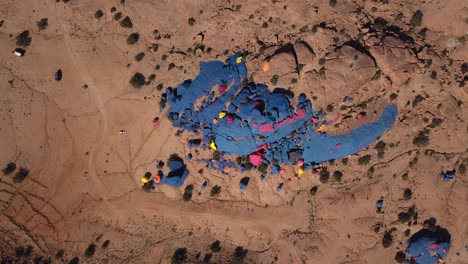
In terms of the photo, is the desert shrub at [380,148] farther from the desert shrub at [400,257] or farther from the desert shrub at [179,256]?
the desert shrub at [179,256]

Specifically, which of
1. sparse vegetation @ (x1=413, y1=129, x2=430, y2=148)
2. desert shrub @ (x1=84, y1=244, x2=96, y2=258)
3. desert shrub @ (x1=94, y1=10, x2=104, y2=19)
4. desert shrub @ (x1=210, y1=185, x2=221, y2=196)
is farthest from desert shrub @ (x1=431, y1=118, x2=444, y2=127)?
desert shrub @ (x1=84, y1=244, x2=96, y2=258)

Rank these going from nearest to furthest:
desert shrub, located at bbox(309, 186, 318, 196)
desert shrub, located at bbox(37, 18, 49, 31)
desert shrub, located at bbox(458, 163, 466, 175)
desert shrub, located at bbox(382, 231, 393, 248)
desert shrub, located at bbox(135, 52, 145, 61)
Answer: desert shrub, located at bbox(382, 231, 393, 248) < desert shrub, located at bbox(458, 163, 466, 175) < desert shrub, located at bbox(309, 186, 318, 196) < desert shrub, located at bbox(135, 52, 145, 61) < desert shrub, located at bbox(37, 18, 49, 31)

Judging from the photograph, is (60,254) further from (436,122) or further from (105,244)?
(436,122)

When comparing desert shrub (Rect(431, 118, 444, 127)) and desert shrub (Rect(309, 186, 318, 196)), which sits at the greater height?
desert shrub (Rect(431, 118, 444, 127))

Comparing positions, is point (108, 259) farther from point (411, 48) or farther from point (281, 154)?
point (411, 48)

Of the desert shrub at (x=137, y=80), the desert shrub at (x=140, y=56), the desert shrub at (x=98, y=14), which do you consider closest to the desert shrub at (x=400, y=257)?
the desert shrub at (x=137, y=80)

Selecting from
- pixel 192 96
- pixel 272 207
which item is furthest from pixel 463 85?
pixel 192 96

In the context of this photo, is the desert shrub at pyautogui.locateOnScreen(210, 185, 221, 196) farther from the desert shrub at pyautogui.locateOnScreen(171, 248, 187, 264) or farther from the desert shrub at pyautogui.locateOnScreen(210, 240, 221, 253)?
the desert shrub at pyautogui.locateOnScreen(171, 248, 187, 264)
